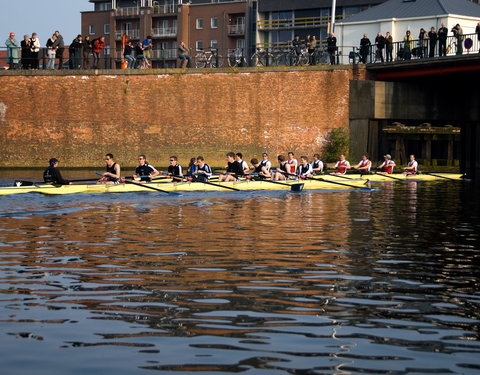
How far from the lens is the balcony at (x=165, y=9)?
8269 cm

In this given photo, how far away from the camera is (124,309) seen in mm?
9406

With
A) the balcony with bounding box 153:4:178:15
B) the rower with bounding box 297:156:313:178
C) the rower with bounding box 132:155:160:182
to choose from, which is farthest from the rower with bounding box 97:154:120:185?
the balcony with bounding box 153:4:178:15

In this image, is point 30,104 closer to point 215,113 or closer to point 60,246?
point 215,113

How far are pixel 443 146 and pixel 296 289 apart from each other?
155 feet

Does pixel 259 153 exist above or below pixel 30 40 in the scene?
below

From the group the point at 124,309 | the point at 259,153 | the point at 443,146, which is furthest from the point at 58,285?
the point at 443,146

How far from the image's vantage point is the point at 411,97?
43.9 metres

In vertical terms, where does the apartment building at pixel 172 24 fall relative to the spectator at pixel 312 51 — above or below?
above

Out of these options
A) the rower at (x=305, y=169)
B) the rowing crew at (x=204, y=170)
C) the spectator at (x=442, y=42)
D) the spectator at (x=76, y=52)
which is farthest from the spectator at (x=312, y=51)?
the rower at (x=305, y=169)

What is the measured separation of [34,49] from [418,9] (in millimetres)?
21013

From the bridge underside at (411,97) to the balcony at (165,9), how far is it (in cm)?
4162

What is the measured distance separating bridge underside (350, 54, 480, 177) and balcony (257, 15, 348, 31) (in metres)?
26.9

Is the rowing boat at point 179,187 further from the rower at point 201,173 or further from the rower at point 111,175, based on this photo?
the rower at point 201,173

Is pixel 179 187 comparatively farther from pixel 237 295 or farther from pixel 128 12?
pixel 128 12
